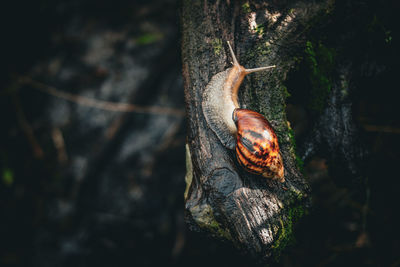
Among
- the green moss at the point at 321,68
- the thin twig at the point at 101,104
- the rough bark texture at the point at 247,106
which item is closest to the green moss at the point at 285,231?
the rough bark texture at the point at 247,106

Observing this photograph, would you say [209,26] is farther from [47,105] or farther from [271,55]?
[47,105]

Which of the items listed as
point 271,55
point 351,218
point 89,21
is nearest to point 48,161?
point 89,21

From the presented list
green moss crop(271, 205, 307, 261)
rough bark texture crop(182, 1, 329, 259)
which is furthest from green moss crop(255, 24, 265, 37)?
green moss crop(271, 205, 307, 261)

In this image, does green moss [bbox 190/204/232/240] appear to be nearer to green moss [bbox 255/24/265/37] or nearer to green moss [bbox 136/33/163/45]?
green moss [bbox 255/24/265/37]

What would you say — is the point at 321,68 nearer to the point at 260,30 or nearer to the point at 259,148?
the point at 260,30

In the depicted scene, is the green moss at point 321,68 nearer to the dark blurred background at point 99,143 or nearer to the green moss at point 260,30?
the green moss at point 260,30

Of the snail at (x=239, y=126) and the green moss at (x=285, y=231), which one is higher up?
the snail at (x=239, y=126)

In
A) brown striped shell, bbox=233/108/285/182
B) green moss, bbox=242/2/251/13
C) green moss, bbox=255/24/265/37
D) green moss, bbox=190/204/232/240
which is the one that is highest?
green moss, bbox=242/2/251/13
